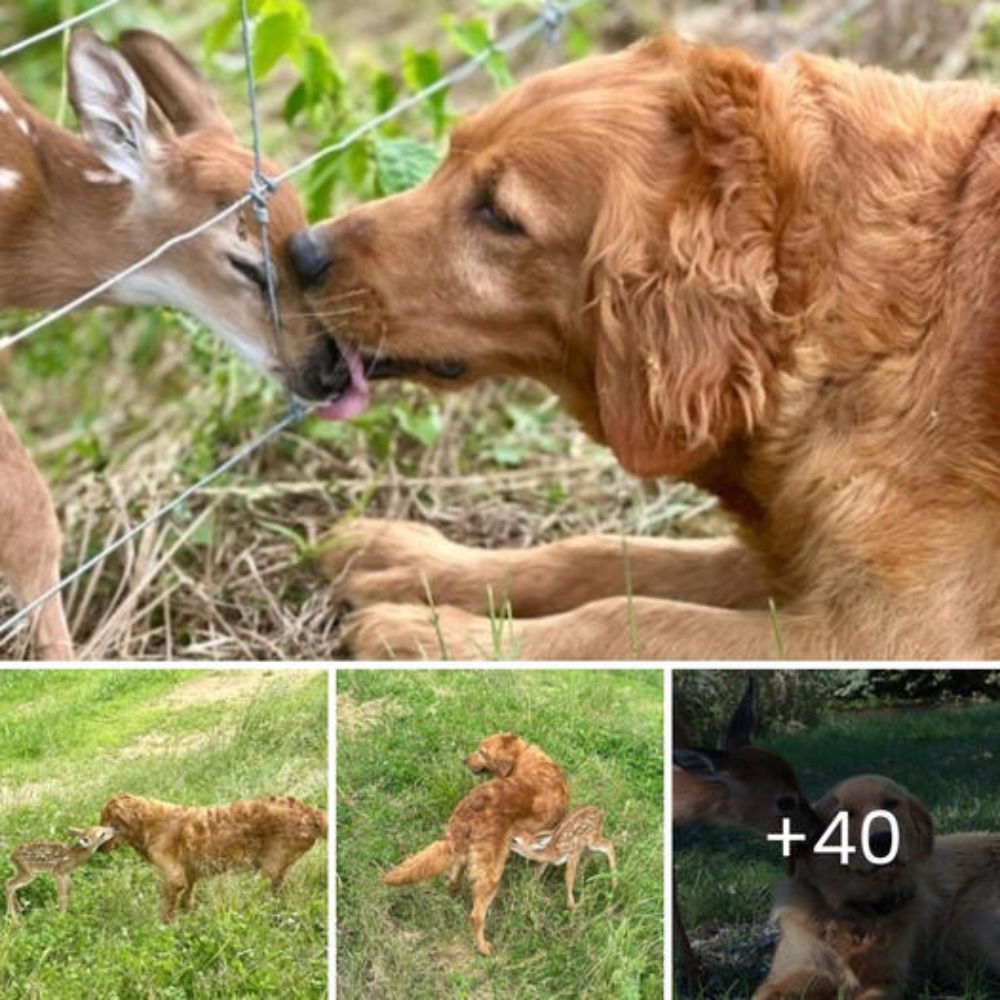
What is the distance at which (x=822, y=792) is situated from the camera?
3188mm

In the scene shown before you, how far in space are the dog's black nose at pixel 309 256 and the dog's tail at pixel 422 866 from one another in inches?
63.5

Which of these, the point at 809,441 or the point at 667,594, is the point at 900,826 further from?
the point at 667,594

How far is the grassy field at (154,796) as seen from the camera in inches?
122

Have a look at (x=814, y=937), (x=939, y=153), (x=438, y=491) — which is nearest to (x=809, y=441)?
(x=939, y=153)

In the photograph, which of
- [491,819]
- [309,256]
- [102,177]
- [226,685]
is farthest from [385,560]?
[491,819]

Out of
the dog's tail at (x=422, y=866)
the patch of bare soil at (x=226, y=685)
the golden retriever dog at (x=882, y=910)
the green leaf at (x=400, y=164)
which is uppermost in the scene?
the patch of bare soil at (x=226, y=685)

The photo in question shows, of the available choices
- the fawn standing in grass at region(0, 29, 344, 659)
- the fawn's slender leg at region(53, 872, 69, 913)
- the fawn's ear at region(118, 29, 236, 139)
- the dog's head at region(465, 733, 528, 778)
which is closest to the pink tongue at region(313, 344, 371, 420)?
the fawn standing in grass at region(0, 29, 344, 659)

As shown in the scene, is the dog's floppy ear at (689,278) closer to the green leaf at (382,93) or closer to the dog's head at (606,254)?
the dog's head at (606,254)

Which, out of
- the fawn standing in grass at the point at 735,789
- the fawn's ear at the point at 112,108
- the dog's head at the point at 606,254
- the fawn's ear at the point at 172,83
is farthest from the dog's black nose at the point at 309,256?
the fawn standing in grass at the point at 735,789

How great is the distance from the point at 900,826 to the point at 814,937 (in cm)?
22

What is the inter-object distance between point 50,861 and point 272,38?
2711mm

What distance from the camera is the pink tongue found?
14.7 feet

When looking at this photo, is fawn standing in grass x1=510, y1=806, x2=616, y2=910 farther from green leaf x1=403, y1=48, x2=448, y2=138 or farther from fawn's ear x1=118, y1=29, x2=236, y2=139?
green leaf x1=403, y1=48, x2=448, y2=138

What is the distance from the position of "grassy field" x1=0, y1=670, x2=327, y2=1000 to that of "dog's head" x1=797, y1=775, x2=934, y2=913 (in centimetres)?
79
